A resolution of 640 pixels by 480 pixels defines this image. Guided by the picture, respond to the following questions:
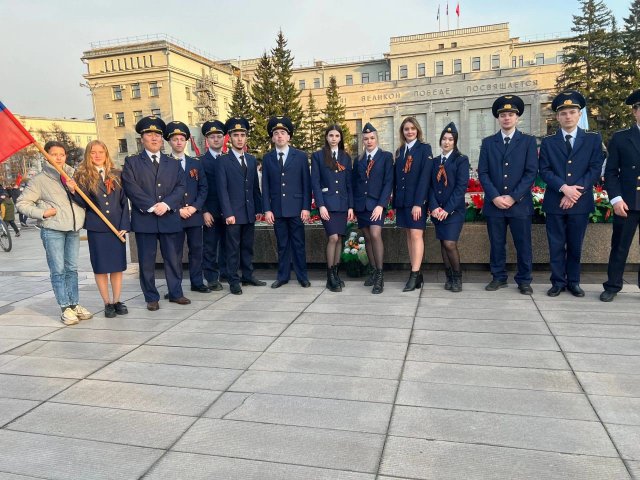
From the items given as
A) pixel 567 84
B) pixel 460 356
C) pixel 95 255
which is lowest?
pixel 460 356

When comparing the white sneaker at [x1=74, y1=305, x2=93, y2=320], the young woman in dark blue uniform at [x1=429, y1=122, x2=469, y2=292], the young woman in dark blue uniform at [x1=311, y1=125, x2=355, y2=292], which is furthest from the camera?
the young woman in dark blue uniform at [x1=311, y1=125, x2=355, y2=292]

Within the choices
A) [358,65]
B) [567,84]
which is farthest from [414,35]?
[567,84]

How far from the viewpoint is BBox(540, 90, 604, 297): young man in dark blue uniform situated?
17.2ft

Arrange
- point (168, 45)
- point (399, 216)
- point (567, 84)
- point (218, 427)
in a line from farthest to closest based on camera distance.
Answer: point (168, 45)
point (567, 84)
point (399, 216)
point (218, 427)

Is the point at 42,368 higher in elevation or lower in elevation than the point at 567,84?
lower

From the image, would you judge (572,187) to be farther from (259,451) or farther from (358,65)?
(358,65)

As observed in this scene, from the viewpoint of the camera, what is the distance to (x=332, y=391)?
321 centimetres

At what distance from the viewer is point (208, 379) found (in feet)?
11.4

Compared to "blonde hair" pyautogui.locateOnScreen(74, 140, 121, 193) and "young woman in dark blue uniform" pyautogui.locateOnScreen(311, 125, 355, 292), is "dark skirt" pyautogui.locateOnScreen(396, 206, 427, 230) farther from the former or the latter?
"blonde hair" pyautogui.locateOnScreen(74, 140, 121, 193)

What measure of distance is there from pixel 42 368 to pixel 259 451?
223 cm

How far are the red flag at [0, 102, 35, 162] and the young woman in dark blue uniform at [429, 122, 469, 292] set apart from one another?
14.0 ft

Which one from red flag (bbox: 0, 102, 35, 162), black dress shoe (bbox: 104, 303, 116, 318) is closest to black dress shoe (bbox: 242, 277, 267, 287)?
black dress shoe (bbox: 104, 303, 116, 318)

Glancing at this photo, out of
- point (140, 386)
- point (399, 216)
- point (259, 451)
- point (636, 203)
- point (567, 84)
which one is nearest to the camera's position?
point (259, 451)

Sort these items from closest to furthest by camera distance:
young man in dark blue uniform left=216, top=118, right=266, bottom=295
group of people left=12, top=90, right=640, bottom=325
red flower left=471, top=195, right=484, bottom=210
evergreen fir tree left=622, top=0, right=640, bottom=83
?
group of people left=12, top=90, right=640, bottom=325 → young man in dark blue uniform left=216, top=118, right=266, bottom=295 → red flower left=471, top=195, right=484, bottom=210 → evergreen fir tree left=622, top=0, right=640, bottom=83
